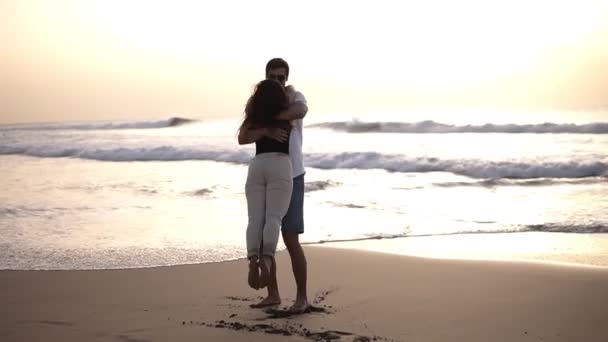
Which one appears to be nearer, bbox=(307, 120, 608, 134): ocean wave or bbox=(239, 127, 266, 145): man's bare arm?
bbox=(239, 127, 266, 145): man's bare arm

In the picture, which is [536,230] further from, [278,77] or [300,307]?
[278,77]

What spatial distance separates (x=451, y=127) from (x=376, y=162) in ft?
48.6

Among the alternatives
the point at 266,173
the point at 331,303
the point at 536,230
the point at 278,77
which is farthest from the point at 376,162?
the point at 266,173

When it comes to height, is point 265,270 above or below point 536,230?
above

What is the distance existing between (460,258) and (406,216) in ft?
10.1

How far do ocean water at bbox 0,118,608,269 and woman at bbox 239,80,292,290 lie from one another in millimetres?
2315

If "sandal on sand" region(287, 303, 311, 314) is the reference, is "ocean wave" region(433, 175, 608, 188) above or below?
above

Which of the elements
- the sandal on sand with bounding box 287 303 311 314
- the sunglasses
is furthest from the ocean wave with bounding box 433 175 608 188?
the sunglasses

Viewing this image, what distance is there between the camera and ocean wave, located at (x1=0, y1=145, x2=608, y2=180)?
16.5 meters

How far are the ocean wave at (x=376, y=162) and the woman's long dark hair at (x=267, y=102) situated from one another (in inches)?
489

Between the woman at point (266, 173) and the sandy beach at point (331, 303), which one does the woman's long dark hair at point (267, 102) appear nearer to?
the woman at point (266, 173)

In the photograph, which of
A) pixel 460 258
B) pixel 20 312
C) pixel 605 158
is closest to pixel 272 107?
pixel 20 312

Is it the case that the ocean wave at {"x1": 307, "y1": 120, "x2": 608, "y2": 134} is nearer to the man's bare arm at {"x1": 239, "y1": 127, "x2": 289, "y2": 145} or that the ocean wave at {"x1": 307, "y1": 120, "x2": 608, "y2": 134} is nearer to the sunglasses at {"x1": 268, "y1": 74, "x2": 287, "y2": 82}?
the sunglasses at {"x1": 268, "y1": 74, "x2": 287, "y2": 82}

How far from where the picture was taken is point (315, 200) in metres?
11.7
